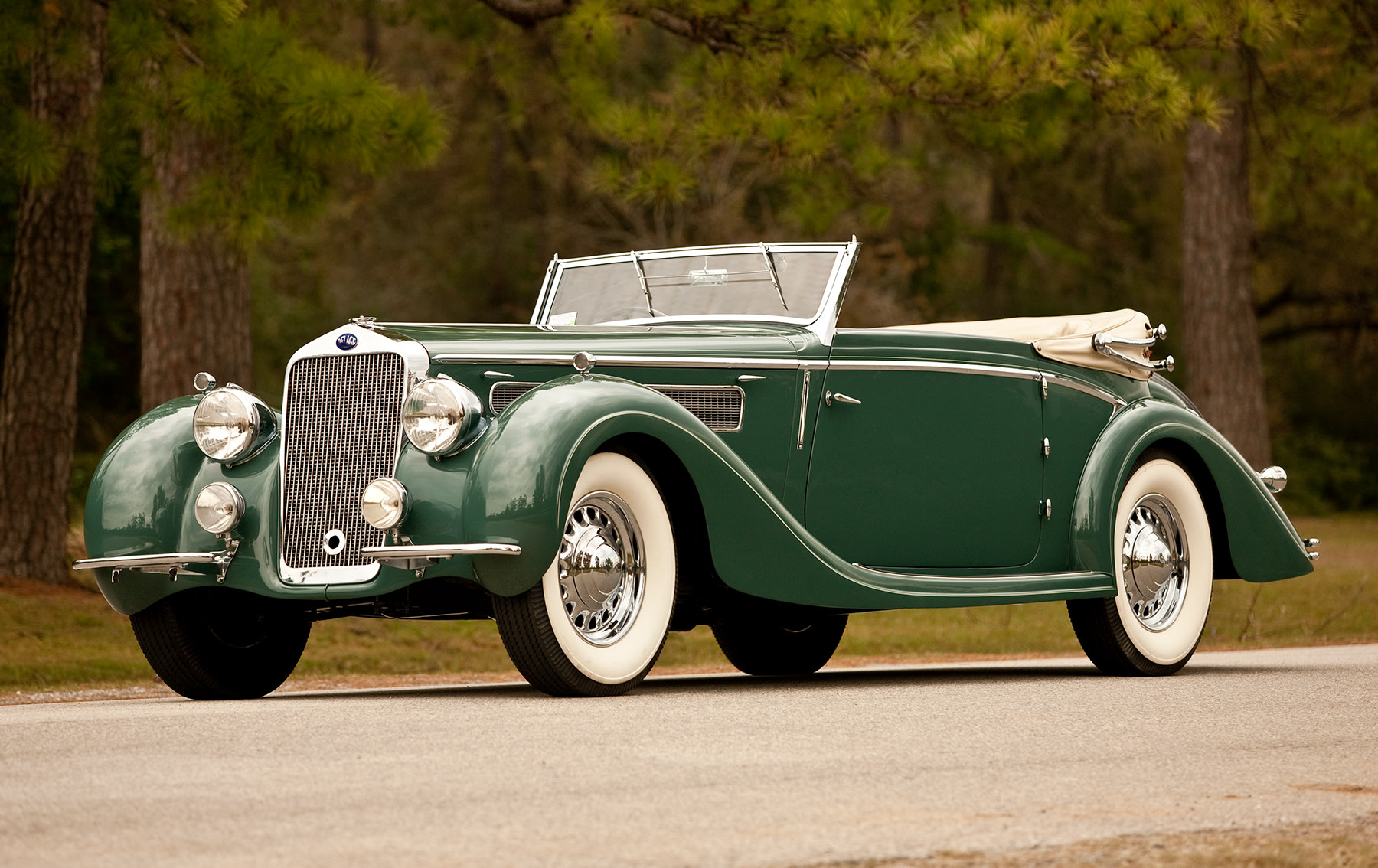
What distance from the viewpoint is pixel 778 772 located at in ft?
15.2

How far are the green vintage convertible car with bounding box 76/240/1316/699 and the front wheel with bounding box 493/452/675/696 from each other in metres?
0.01

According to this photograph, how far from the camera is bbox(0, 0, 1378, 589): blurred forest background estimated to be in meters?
10.4

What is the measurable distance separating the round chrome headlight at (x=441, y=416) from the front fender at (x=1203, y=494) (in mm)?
3022

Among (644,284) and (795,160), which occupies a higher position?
(795,160)

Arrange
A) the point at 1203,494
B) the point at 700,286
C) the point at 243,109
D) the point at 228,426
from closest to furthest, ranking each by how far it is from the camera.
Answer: the point at 228,426 → the point at 700,286 → the point at 1203,494 → the point at 243,109

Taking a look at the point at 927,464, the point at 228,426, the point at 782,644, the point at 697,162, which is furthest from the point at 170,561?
the point at 697,162

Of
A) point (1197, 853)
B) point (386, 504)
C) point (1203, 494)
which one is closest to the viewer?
point (1197, 853)

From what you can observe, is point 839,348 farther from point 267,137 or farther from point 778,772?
point 267,137

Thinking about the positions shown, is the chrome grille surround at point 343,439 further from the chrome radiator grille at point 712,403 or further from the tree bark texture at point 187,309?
the tree bark texture at point 187,309

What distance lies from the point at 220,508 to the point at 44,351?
6.30m

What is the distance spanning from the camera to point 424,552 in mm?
5941

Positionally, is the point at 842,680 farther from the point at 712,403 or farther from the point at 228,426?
the point at 228,426

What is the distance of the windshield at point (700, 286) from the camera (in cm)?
786

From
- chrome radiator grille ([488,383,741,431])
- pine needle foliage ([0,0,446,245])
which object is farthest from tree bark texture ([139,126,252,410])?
chrome radiator grille ([488,383,741,431])
